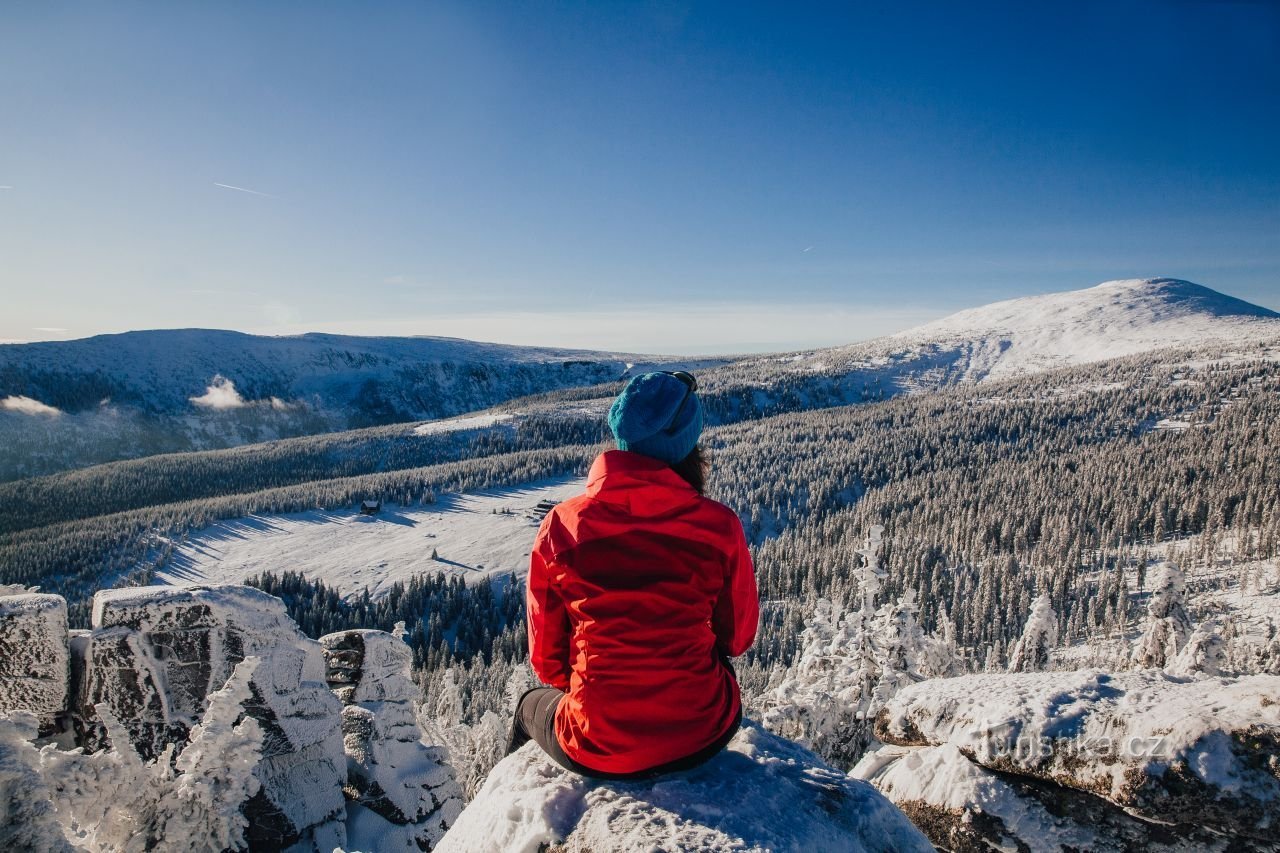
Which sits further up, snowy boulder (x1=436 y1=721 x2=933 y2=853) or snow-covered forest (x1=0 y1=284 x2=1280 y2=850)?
snowy boulder (x1=436 y1=721 x2=933 y2=853)

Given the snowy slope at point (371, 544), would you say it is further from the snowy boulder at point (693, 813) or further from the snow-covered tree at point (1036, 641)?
the snowy boulder at point (693, 813)

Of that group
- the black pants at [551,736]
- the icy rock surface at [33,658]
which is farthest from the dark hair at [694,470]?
the icy rock surface at [33,658]

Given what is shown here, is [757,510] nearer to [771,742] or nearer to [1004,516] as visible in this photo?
[1004,516]

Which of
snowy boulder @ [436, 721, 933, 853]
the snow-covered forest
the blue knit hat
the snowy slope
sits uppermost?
the blue knit hat

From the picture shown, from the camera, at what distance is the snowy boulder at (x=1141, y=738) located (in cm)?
412

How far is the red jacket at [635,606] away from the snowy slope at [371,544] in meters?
90.3

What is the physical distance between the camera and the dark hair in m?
4.36

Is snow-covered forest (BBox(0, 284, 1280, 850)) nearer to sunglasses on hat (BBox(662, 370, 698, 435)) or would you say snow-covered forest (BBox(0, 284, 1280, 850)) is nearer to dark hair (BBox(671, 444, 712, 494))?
dark hair (BBox(671, 444, 712, 494))

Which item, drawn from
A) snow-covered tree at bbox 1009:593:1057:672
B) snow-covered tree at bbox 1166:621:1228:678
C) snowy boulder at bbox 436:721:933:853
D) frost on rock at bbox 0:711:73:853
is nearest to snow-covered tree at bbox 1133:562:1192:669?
snow-covered tree at bbox 1009:593:1057:672

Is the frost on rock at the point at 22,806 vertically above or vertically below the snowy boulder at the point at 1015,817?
above

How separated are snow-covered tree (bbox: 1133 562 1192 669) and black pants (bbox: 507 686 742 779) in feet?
76.3

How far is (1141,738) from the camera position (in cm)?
454

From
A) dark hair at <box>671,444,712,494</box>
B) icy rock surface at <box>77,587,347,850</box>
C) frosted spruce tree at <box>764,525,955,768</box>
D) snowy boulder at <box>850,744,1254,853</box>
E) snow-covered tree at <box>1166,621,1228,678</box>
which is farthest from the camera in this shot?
frosted spruce tree at <box>764,525,955,768</box>

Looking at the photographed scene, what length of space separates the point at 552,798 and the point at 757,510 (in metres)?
107
